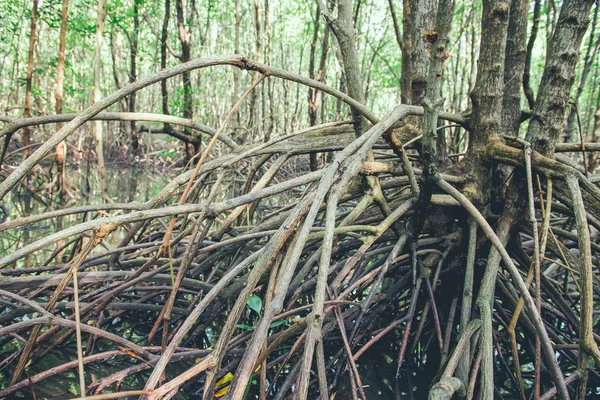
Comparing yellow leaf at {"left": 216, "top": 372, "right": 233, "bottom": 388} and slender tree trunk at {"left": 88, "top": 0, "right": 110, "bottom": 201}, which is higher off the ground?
slender tree trunk at {"left": 88, "top": 0, "right": 110, "bottom": 201}

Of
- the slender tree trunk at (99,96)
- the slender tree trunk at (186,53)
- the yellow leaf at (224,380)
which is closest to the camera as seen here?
the yellow leaf at (224,380)

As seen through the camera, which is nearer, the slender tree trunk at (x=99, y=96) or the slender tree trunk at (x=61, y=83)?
the slender tree trunk at (x=99, y=96)

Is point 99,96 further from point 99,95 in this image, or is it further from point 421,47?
point 421,47

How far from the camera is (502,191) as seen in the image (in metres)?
1.87

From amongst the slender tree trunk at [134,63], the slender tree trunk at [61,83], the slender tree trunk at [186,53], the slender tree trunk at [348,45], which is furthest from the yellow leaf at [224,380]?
the slender tree trunk at [186,53]

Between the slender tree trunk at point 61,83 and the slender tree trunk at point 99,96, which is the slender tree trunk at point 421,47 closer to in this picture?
the slender tree trunk at point 99,96

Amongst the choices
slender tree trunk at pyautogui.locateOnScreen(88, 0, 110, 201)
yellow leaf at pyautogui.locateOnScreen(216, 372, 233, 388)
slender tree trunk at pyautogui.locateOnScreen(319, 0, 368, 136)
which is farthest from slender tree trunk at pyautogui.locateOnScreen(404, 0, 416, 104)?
yellow leaf at pyautogui.locateOnScreen(216, 372, 233, 388)

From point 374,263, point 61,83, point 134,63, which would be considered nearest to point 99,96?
point 61,83

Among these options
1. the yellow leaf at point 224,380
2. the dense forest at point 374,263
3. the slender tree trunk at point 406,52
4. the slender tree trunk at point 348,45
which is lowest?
the yellow leaf at point 224,380

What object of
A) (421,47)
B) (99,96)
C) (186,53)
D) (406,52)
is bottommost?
(99,96)

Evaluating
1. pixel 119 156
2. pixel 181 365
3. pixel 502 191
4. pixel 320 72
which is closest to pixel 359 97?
pixel 502 191

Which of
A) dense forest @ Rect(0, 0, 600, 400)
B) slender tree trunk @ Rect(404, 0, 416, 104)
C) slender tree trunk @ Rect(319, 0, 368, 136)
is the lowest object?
dense forest @ Rect(0, 0, 600, 400)

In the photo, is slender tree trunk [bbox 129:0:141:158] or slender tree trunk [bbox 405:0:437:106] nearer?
slender tree trunk [bbox 405:0:437:106]

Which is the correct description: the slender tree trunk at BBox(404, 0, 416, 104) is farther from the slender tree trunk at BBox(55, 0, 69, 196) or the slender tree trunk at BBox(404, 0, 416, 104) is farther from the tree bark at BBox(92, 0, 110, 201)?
the slender tree trunk at BBox(55, 0, 69, 196)
